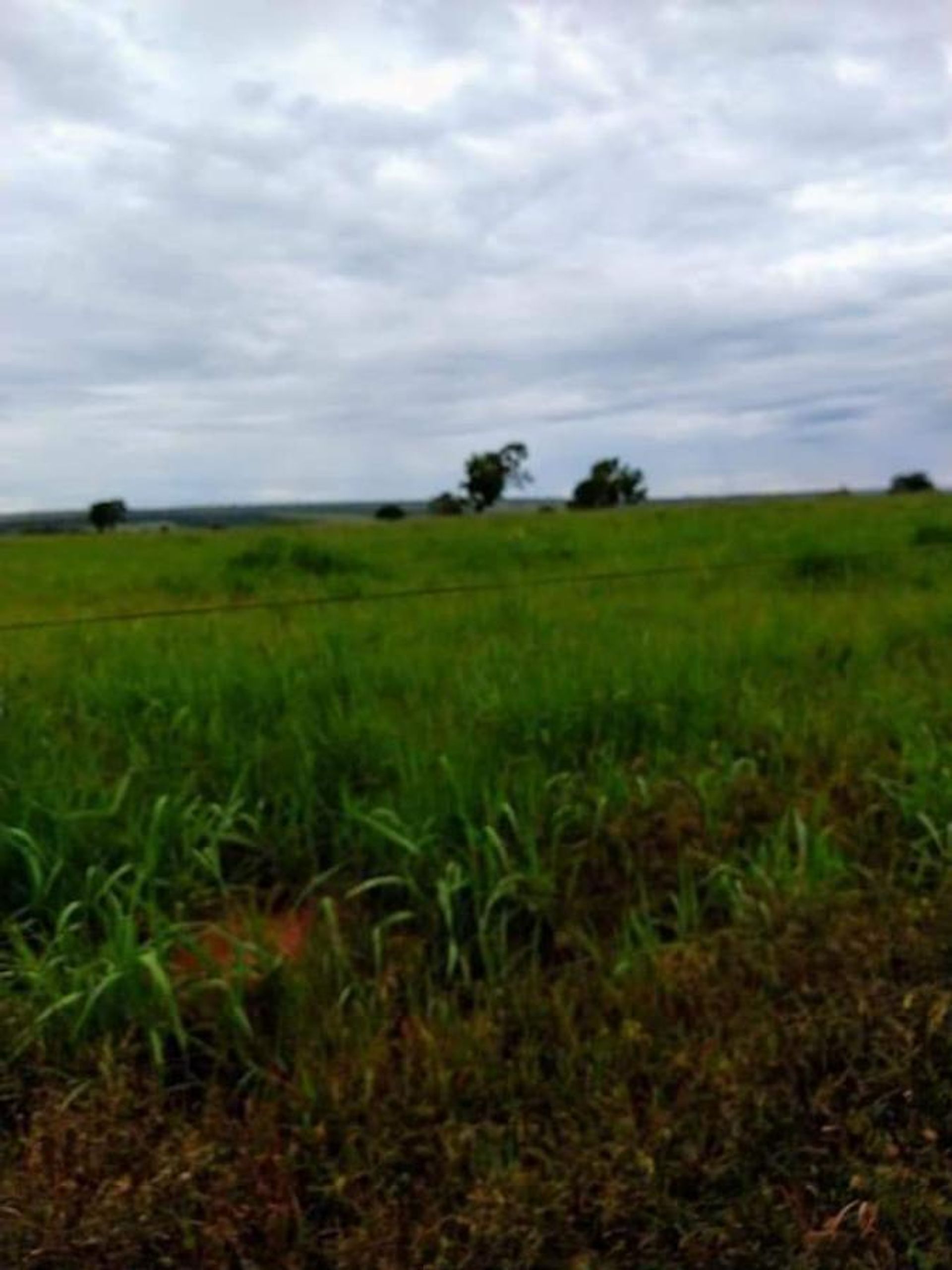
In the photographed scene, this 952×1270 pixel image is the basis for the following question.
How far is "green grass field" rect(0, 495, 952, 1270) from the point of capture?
1723mm

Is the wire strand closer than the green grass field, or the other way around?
the green grass field

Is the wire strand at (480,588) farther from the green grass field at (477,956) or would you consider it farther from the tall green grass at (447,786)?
the green grass field at (477,956)

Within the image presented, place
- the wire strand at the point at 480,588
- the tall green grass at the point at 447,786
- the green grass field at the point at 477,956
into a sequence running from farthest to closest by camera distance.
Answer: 1. the wire strand at the point at 480,588
2. the tall green grass at the point at 447,786
3. the green grass field at the point at 477,956

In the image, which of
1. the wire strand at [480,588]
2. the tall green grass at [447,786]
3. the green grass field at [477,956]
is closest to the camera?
the green grass field at [477,956]

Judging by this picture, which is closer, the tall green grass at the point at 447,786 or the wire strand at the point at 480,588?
the tall green grass at the point at 447,786

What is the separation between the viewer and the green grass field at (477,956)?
1.72 metres

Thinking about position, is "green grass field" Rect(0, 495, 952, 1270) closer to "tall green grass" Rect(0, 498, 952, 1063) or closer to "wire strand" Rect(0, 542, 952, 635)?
"tall green grass" Rect(0, 498, 952, 1063)

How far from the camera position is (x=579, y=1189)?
1.73 meters

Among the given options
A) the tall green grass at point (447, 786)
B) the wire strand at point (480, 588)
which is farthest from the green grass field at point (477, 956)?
the wire strand at point (480, 588)

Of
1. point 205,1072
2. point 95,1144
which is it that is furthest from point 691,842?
point 95,1144

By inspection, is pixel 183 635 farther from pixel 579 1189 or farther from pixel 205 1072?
pixel 579 1189

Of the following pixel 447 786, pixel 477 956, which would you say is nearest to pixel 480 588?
pixel 447 786

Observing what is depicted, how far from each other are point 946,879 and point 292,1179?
1.71m

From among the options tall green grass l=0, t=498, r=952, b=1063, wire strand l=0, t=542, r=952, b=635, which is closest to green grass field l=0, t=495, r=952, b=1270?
tall green grass l=0, t=498, r=952, b=1063
